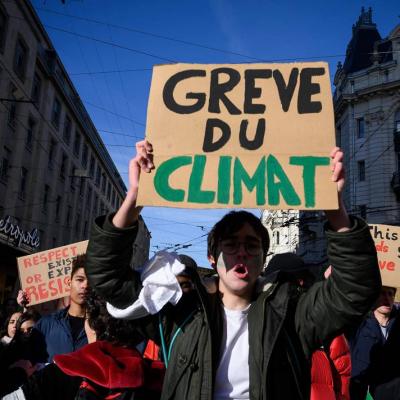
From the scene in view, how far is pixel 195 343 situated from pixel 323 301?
0.58 m

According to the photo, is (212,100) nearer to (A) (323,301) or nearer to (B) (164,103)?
(B) (164,103)

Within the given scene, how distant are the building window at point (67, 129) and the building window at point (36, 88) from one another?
4335 millimetres

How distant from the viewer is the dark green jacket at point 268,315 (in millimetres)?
1657

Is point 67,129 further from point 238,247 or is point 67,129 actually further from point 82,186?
point 238,247

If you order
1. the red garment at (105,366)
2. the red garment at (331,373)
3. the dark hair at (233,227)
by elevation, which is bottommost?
the red garment at (331,373)

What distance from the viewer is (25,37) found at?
20266 mm

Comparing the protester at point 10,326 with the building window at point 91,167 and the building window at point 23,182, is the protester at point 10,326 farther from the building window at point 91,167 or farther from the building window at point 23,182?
the building window at point 91,167

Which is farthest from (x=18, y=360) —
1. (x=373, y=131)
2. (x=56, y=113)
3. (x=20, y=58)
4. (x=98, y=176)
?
(x=98, y=176)

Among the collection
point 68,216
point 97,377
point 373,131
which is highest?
point 373,131

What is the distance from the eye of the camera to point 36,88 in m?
23.2

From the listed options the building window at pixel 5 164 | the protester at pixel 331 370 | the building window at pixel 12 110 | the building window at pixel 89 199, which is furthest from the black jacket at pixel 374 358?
the building window at pixel 89 199

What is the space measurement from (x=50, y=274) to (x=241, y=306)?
4.23 meters

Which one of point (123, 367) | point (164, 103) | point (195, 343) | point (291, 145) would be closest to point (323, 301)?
point (195, 343)

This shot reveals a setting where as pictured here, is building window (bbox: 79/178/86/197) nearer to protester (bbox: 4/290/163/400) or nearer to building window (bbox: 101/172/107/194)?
building window (bbox: 101/172/107/194)
